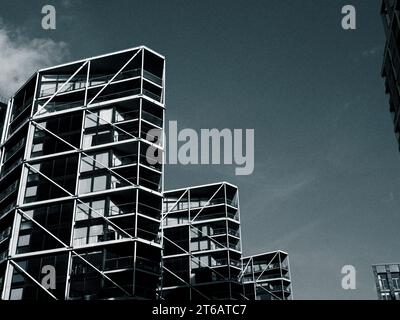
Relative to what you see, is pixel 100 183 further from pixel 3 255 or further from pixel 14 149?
pixel 14 149

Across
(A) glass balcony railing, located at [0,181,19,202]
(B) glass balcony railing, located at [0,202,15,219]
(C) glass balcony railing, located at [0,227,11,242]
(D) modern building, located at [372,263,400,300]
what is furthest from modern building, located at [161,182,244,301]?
(D) modern building, located at [372,263,400,300]

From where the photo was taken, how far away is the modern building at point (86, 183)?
137 feet

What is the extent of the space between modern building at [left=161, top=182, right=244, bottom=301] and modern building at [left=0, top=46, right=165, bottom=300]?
71.3 ft

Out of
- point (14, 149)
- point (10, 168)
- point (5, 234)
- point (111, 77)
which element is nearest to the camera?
point (5, 234)

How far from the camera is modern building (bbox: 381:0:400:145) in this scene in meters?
34.1

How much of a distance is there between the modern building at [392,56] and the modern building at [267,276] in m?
47.8

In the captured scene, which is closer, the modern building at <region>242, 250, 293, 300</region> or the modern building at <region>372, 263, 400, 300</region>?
the modern building at <region>242, 250, 293, 300</region>

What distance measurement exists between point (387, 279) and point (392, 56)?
85.4m

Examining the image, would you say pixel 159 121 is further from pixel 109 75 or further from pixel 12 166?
pixel 12 166

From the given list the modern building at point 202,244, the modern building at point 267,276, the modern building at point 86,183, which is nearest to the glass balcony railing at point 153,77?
the modern building at point 86,183

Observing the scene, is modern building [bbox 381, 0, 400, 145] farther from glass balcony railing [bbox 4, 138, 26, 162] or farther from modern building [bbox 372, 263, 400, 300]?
modern building [bbox 372, 263, 400, 300]

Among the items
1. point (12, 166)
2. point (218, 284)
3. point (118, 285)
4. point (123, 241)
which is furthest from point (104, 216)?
point (218, 284)

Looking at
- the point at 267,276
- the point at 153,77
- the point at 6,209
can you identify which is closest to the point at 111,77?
the point at 153,77

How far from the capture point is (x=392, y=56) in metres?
36.8
